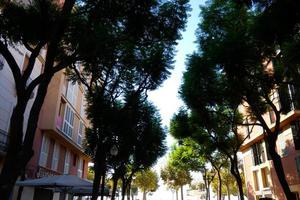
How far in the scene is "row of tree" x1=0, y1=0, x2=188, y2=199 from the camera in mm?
8219

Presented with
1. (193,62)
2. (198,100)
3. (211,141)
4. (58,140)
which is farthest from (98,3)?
(58,140)

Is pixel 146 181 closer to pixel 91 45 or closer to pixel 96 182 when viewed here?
pixel 96 182

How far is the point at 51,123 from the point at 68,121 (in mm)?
4941

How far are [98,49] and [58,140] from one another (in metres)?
20.8

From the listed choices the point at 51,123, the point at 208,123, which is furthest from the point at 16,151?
the point at 51,123

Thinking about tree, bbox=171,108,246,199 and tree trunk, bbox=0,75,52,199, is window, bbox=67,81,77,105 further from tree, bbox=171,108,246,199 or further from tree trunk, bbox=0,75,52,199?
tree trunk, bbox=0,75,52,199

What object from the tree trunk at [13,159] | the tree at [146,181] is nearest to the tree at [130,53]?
the tree trunk at [13,159]

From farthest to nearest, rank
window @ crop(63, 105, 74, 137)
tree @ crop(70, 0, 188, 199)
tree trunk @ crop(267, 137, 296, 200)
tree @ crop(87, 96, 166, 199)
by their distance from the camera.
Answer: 1. window @ crop(63, 105, 74, 137)
2. tree @ crop(87, 96, 166, 199)
3. tree trunk @ crop(267, 137, 296, 200)
4. tree @ crop(70, 0, 188, 199)

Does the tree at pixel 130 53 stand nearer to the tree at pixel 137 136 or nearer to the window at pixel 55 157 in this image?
the tree at pixel 137 136

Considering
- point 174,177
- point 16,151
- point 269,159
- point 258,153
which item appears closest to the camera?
point 16,151

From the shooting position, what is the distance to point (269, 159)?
3103cm

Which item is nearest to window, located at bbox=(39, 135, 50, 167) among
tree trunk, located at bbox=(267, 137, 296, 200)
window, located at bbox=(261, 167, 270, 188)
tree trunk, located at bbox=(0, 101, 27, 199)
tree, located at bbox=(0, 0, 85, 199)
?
tree, located at bbox=(0, 0, 85, 199)

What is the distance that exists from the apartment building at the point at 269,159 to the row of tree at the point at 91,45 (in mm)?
9163

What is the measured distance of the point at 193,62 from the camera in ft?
55.4
